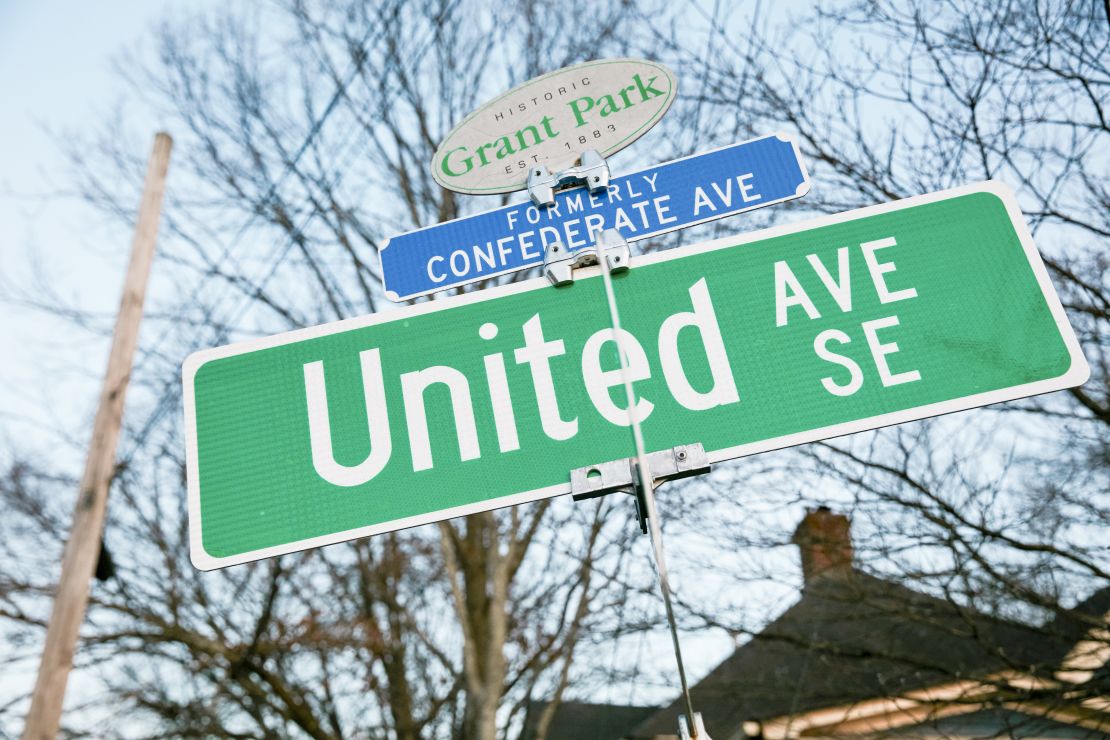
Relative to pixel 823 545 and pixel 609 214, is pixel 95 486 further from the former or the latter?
pixel 823 545

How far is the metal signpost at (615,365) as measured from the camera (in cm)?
190

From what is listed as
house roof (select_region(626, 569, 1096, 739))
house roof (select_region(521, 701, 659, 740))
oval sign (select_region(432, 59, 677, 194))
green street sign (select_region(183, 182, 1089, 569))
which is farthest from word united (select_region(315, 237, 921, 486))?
house roof (select_region(521, 701, 659, 740))

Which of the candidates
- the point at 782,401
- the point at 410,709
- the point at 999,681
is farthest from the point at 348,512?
the point at 410,709

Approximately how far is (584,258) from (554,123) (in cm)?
50

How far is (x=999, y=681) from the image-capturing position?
6.71 meters

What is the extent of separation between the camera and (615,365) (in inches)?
→ 79.1

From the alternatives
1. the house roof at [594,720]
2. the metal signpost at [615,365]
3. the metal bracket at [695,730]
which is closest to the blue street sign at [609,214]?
the metal signpost at [615,365]

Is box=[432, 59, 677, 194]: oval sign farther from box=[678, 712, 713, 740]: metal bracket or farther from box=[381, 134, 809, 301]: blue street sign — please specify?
box=[678, 712, 713, 740]: metal bracket

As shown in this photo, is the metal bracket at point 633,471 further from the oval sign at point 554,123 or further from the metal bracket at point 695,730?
the oval sign at point 554,123

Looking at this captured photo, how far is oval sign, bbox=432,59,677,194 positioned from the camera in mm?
2424

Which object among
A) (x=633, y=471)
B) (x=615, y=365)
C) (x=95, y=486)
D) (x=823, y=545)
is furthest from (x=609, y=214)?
(x=823, y=545)

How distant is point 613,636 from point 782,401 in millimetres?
8152

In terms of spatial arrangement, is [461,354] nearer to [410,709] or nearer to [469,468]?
[469,468]

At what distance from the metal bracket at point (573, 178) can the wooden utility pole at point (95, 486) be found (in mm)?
3966
